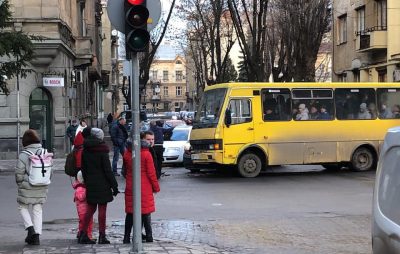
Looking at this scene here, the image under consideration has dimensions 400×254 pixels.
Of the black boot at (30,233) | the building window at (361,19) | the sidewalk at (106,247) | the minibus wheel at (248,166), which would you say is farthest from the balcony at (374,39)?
the black boot at (30,233)

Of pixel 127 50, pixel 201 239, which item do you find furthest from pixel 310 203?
pixel 127 50

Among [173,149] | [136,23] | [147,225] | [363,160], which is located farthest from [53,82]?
[136,23]

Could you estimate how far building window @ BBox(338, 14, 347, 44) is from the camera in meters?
36.7

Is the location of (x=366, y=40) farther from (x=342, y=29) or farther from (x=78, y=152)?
(x=78, y=152)

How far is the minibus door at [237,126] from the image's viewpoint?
55.8 ft

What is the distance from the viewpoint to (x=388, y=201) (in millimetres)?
3527

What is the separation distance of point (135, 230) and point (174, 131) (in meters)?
15.4

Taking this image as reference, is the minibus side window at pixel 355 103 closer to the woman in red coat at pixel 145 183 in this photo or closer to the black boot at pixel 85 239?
the woman in red coat at pixel 145 183

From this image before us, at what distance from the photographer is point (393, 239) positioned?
129 inches

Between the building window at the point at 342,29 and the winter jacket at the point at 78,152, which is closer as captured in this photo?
the winter jacket at the point at 78,152

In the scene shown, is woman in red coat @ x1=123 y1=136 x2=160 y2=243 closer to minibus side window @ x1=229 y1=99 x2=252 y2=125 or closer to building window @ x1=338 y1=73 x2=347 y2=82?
minibus side window @ x1=229 y1=99 x2=252 y2=125

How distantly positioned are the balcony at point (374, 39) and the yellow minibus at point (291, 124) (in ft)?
38.3

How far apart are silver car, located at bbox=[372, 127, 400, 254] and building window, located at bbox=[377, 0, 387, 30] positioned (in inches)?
1111

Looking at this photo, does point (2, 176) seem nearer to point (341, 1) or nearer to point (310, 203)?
point (310, 203)
